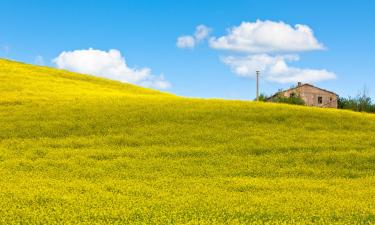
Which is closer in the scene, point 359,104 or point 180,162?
point 180,162

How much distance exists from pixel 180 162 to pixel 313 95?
295ft

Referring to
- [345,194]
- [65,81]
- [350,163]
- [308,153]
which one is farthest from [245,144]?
[65,81]

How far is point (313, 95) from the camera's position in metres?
112

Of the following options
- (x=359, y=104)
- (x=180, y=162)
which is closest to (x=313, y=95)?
(x=359, y=104)

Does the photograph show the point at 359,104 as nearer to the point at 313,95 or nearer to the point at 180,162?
the point at 313,95

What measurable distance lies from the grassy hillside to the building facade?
7236 centimetres

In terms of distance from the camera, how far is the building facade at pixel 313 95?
11000 cm

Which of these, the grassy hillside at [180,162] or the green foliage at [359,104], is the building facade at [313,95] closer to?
the green foliage at [359,104]

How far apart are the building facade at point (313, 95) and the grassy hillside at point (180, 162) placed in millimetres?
72364

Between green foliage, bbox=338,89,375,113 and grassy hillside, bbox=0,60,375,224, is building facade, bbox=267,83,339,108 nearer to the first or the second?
green foliage, bbox=338,89,375,113

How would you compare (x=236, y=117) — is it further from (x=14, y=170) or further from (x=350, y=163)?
(x=14, y=170)

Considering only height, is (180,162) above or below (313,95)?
below

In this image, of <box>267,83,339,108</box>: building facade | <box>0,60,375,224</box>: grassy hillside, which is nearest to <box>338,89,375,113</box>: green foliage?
<box>267,83,339,108</box>: building facade

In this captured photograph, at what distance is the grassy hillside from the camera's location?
59.4ft
